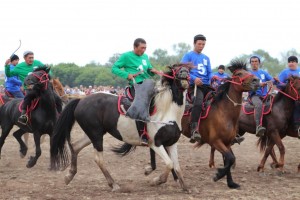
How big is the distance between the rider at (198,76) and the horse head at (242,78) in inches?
25.4

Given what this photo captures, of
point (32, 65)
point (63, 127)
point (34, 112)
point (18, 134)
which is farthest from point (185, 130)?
point (18, 134)

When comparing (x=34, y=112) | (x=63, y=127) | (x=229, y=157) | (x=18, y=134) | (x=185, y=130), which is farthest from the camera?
(x=18, y=134)

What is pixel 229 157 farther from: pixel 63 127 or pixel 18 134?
pixel 18 134

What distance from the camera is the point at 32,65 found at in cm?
1175

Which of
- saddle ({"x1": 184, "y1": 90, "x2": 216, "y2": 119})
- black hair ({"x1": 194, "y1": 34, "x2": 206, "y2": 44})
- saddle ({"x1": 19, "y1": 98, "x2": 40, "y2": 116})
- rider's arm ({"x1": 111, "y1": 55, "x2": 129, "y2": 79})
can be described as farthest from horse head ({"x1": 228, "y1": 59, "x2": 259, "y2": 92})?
saddle ({"x1": 19, "y1": 98, "x2": 40, "y2": 116})

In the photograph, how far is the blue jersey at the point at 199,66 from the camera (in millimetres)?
9719

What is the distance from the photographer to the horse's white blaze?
28.2 ft

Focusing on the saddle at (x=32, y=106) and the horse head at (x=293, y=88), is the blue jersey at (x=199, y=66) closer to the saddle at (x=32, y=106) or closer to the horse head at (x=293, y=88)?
the horse head at (x=293, y=88)

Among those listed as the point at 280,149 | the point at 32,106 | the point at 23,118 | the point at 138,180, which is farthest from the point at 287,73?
the point at 23,118

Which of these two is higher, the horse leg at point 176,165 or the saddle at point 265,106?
the saddle at point 265,106

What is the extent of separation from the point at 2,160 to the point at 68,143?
3.95 metres

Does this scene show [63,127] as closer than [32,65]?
Yes

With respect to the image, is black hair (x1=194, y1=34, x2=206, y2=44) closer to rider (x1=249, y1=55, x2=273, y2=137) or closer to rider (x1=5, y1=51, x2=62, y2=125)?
rider (x1=249, y1=55, x2=273, y2=137)

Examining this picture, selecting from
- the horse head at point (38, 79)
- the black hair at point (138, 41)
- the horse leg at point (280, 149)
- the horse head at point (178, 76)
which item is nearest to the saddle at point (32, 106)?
the horse head at point (38, 79)
